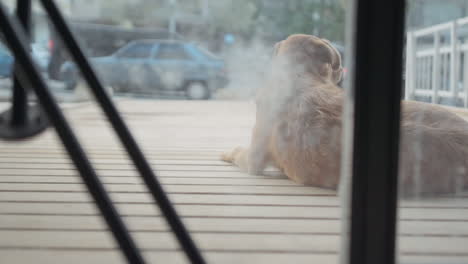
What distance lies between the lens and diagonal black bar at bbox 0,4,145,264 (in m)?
0.66

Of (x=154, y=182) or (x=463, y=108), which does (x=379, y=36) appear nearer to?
(x=154, y=182)

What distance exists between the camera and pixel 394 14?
26.0 inches

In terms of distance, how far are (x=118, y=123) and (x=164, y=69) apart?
1996 millimetres

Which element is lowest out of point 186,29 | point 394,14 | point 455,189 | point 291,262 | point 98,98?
point 291,262

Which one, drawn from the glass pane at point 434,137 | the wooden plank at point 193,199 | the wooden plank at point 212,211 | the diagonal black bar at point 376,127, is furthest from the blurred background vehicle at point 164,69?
the diagonal black bar at point 376,127

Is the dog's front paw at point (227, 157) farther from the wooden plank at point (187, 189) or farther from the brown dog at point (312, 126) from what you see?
the wooden plank at point (187, 189)

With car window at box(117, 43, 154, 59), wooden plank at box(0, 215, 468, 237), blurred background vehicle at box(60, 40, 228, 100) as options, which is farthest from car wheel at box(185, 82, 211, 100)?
wooden plank at box(0, 215, 468, 237)

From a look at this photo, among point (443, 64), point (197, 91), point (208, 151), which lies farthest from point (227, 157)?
point (443, 64)

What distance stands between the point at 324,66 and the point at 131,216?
3.31ft

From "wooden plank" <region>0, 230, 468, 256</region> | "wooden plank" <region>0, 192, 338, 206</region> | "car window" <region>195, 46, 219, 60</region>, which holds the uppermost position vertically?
"car window" <region>195, 46, 219, 60</region>

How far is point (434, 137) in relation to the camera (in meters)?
1.41

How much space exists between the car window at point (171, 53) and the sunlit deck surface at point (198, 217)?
52cm

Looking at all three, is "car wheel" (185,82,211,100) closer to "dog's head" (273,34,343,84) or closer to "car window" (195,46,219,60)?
"car window" (195,46,219,60)

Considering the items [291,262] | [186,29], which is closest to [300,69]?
[186,29]
